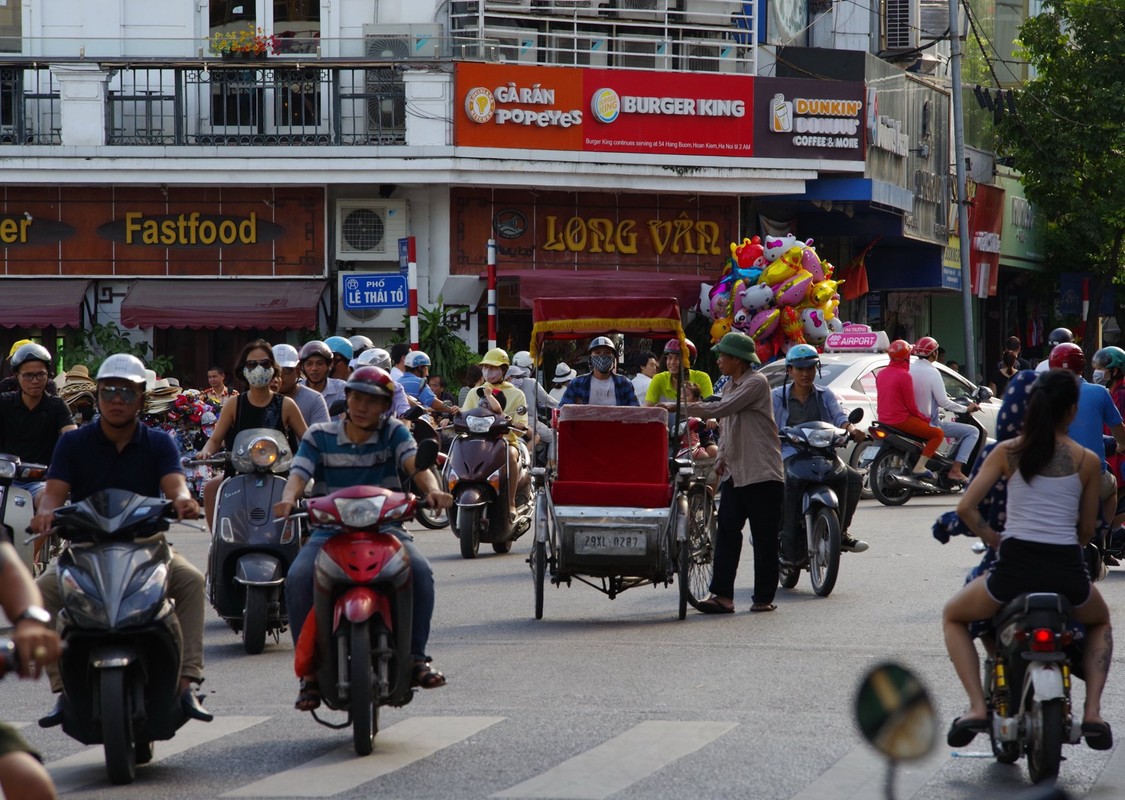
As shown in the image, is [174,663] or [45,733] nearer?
[174,663]

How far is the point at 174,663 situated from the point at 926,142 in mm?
30709

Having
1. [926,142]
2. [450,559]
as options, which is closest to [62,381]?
[450,559]

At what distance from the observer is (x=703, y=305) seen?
27.4 meters

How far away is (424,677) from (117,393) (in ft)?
5.39

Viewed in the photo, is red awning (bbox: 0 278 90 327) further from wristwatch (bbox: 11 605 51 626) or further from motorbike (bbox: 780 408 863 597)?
wristwatch (bbox: 11 605 51 626)

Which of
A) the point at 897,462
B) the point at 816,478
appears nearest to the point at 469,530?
the point at 816,478

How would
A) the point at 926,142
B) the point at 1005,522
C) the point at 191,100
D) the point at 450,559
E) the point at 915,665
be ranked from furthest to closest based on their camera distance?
the point at 926,142 < the point at 191,100 < the point at 450,559 < the point at 915,665 < the point at 1005,522

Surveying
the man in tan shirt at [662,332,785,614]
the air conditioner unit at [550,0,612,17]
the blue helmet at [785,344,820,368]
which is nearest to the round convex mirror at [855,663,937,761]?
the man in tan shirt at [662,332,785,614]

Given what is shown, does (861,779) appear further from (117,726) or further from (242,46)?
(242,46)

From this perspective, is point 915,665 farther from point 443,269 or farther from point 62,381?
point 443,269

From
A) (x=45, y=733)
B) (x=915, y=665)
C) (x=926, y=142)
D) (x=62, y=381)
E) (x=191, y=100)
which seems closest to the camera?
(x=45, y=733)

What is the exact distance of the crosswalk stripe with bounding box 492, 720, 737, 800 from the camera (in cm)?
629

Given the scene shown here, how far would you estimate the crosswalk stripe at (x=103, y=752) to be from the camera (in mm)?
6605

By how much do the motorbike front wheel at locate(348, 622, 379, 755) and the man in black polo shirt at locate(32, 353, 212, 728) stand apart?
1.86 feet
